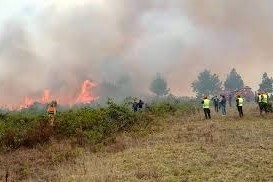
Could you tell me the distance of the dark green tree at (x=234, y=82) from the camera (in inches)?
5763

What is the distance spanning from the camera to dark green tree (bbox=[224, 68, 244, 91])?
146375mm

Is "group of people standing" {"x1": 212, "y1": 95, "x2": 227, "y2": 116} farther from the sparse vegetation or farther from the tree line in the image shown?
the tree line

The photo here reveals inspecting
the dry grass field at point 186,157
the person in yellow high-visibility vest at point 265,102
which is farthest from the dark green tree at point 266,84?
the dry grass field at point 186,157

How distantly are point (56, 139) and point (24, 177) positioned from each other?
759cm

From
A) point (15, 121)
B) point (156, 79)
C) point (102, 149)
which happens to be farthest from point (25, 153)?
point (156, 79)

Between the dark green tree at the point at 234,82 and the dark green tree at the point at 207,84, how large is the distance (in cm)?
580

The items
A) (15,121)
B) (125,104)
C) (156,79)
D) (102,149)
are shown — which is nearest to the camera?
(102,149)

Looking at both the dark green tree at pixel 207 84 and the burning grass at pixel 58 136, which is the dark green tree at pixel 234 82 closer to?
the dark green tree at pixel 207 84

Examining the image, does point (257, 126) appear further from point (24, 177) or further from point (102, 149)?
point (24, 177)

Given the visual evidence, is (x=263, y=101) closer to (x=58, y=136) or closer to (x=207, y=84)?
(x=58, y=136)

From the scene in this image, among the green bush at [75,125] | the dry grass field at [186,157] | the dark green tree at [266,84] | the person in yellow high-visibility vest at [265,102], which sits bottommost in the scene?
the dry grass field at [186,157]

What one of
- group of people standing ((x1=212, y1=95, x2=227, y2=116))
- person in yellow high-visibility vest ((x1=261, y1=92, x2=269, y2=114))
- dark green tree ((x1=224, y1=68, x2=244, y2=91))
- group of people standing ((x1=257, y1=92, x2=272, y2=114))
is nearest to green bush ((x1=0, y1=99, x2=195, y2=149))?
group of people standing ((x1=212, y1=95, x2=227, y2=116))

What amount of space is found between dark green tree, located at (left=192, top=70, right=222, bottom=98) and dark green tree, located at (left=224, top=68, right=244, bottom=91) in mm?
5800

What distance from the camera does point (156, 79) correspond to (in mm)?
147250
